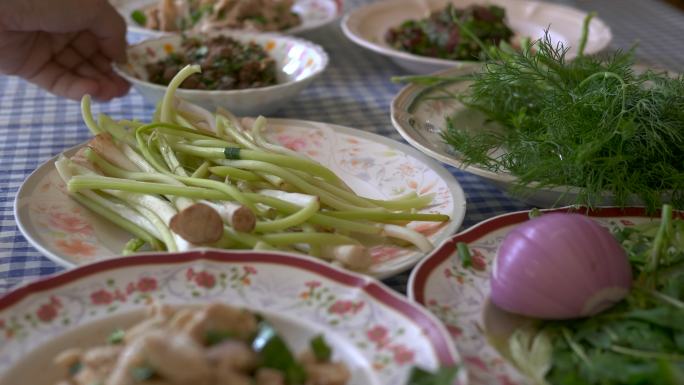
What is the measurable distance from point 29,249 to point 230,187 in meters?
0.35

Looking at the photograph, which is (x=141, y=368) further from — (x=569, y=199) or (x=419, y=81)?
(x=419, y=81)

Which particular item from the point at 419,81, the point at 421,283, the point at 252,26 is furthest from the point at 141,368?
the point at 252,26

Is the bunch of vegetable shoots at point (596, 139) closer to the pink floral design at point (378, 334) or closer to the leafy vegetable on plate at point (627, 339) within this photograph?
the leafy vegetable on plate at point (627, 339)

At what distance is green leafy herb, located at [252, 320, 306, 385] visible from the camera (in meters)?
0.67

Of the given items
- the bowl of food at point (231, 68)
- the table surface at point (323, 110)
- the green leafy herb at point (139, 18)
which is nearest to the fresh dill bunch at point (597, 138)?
the table surface at point (323, 110)

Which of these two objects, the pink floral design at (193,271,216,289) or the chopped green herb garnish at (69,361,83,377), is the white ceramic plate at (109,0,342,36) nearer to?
the pink floral design at (193,271,216,289)

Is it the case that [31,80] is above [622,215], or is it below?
below

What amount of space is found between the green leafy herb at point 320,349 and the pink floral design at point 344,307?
0.22 feet

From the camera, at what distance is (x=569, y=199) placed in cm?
111

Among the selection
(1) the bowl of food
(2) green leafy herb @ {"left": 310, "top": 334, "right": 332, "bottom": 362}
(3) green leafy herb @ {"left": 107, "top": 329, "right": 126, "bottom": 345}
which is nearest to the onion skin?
(2) green leafy herb @ {"left": 310, "top": 334, "right": 332, "bottom": 362}

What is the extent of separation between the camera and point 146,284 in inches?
31.9

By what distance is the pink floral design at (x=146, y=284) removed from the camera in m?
0.80

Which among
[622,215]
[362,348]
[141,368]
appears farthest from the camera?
[622,215]

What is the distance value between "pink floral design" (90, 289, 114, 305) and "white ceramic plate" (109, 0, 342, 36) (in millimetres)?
1460
